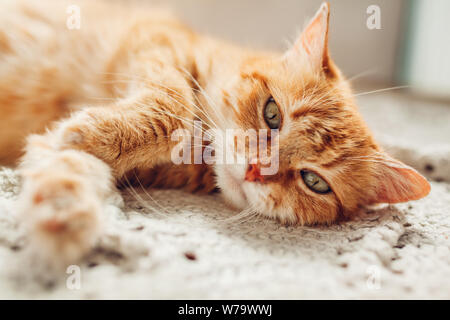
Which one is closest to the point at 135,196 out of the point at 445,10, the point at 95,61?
the point at 95,61

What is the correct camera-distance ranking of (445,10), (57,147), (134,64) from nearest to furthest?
(57,147) → (134,64) → (445,10)

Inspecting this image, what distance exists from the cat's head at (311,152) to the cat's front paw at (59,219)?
0.45 meters

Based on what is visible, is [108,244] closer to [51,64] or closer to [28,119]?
[28,119]

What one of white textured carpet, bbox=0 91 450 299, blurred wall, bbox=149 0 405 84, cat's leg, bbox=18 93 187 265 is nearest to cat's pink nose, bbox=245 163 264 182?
white textured carpet, bbox=0 91 450 299

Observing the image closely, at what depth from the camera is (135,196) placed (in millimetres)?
1018

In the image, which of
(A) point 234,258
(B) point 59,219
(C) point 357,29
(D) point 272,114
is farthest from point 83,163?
(C) point 357,29

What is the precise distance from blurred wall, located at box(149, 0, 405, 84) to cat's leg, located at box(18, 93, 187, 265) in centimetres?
217

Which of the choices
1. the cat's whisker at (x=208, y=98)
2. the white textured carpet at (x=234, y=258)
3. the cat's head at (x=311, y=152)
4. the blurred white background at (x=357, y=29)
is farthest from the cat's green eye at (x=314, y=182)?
the blurred white background at (x=357, y=29)

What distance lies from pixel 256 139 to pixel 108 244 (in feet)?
1.69

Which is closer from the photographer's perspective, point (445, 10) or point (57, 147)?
point (57, 147)

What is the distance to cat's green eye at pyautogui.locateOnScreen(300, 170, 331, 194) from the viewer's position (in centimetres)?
104

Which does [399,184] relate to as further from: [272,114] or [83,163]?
[83,163]

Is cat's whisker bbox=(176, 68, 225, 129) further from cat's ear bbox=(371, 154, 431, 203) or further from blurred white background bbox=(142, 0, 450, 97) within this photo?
blurred white background bbox=(142, 0, 450, 97)

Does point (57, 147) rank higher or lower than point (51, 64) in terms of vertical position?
lower
